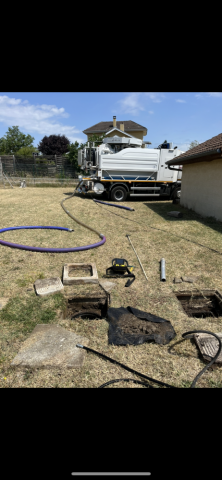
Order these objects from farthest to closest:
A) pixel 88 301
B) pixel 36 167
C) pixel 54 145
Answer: pixel 54 145, pixel 36 167, pixel 88 301

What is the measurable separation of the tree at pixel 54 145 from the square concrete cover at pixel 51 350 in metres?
32.5

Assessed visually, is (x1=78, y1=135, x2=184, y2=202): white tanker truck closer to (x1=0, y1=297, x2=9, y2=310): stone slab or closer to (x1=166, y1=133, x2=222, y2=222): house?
(x1=166, y1=133, x2=222, y2=222): house

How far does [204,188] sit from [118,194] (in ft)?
15.1

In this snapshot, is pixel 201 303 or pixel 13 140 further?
pixel 13 140

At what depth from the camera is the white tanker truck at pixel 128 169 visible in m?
11.0

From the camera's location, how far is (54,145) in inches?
1248

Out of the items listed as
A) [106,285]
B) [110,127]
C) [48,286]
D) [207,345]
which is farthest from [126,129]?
[207,345]

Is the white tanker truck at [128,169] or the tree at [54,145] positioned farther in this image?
the tree at [54,145]

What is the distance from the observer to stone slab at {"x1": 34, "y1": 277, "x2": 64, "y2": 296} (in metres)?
3.49

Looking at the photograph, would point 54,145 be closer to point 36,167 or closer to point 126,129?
point 126,129

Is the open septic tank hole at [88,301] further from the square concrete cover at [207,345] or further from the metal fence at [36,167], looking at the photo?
the metal fence at [36,167]

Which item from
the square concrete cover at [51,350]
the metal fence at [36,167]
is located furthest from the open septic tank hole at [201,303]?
the metal fence at [36,167]
